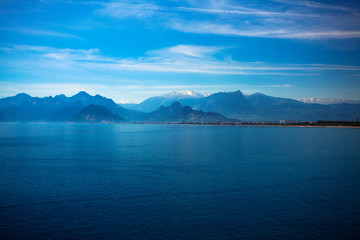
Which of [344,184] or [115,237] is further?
[344,184]

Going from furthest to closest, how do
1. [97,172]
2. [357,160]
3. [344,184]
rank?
[357,160] → [97,172] → [344,184]

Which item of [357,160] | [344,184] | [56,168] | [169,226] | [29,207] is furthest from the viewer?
[357,160]

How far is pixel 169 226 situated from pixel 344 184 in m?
29.8

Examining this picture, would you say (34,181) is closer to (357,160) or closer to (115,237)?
(115,237)

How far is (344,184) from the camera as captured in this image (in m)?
40.7

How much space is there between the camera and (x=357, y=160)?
64812 mm

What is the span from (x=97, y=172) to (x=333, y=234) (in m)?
38.2

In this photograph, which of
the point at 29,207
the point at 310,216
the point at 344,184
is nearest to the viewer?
the point at 310,216

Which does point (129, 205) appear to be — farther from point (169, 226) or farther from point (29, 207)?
point (29, 207)

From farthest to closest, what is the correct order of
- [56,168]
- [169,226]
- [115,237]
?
1. [56,168]
2. [169,226]
3. [115,237]

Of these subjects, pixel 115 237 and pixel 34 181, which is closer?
pixel 115 237

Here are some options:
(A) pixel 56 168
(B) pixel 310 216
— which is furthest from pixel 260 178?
(A) pixel 56 168

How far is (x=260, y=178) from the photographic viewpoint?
146 ft

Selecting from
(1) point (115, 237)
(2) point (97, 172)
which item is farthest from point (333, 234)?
(2) point (97, 172)
